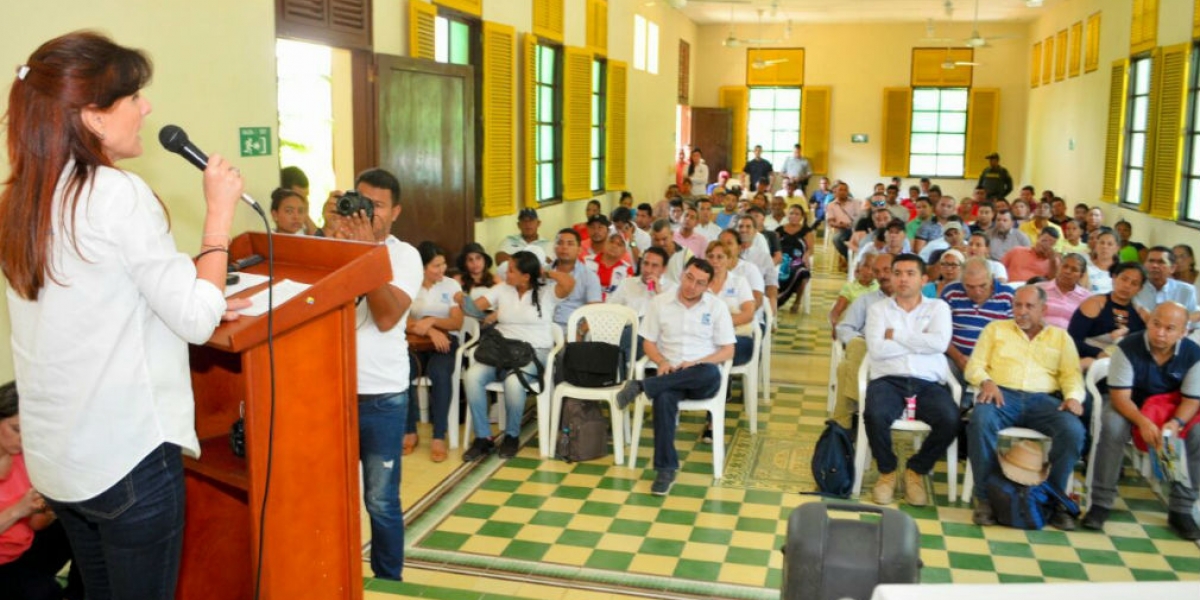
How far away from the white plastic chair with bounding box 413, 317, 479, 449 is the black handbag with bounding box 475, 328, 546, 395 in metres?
0.19

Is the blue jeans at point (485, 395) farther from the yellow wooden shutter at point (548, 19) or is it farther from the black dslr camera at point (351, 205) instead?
Result: the yellow wooden shutter at point (548, 19)

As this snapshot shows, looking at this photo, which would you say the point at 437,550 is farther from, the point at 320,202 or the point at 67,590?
the point at 320,202

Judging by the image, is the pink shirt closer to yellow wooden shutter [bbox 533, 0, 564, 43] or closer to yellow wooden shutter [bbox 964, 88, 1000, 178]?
yellow wooden shutter [bbox 533, 0, 564, 43]

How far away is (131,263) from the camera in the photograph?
1.74 metres

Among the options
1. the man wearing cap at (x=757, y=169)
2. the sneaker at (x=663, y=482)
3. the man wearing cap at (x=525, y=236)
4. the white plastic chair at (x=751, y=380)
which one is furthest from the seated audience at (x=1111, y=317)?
the man wearing cap at (x=757, y=169)

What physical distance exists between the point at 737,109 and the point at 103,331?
19.4 m

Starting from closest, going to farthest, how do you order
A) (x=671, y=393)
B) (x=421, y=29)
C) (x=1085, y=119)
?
(x=671, y=393) < (x=421, y=29) < (x=1085, y=119)

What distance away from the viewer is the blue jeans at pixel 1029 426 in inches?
189

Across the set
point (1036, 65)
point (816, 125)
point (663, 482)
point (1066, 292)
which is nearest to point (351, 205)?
point (663, 482)

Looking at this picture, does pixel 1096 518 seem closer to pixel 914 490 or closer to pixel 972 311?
pixel 914 490

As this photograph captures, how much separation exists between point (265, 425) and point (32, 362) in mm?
410

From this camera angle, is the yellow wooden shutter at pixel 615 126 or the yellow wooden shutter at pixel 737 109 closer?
the yellow wooden shutter at pixel 615 126

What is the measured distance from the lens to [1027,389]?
16.3 ft

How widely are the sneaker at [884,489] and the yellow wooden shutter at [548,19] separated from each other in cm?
586
